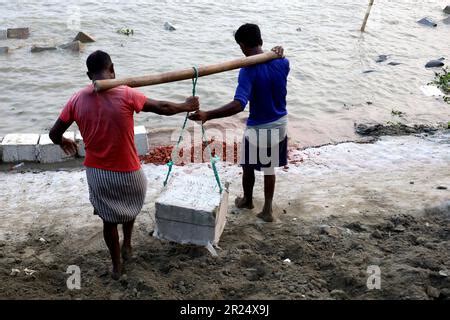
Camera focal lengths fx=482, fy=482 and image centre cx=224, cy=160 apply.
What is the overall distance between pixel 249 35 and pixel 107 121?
1596 mm

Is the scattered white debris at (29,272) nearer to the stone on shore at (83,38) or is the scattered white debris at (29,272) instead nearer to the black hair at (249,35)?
the black hair at (249,35)

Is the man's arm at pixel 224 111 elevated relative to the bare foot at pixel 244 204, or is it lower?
elevated

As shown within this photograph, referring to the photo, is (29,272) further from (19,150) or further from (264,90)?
(19,150)

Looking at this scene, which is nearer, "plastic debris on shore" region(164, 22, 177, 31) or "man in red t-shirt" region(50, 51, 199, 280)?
"man in red t-shirt" region(50, 51, 199, 280)

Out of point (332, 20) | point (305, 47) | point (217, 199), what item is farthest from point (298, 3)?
point (217, 199)

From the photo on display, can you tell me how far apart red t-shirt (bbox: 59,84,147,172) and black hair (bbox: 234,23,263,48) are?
1268mm

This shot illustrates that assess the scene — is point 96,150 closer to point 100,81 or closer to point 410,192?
point 100,81

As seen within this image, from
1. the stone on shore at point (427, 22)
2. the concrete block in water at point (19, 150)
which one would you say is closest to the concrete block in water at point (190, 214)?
the concrete block in water at point (19, 150)

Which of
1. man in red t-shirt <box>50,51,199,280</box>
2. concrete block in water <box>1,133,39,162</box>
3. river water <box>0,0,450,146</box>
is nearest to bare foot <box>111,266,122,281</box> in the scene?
man in red t-shirt <box>50,51,199,280</box>

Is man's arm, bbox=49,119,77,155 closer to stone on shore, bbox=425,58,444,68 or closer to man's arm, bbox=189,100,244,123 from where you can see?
man's arm, bbox=189,100,244,123

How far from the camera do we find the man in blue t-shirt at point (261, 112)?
4227 millimetres

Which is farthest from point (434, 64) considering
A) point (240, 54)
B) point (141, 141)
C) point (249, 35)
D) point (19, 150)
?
point (19, 150)

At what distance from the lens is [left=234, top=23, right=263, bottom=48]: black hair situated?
4250 mm

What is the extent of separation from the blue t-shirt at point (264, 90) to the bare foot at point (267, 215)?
929mm
